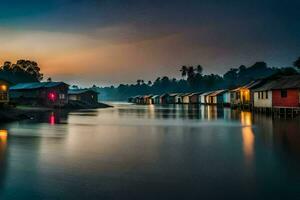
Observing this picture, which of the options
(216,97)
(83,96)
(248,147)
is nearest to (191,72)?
(216,97)

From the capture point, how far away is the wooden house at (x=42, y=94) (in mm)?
82625

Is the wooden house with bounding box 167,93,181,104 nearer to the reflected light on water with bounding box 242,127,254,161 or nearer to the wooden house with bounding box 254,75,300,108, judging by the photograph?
the wooden house with bounding box 254,75,300,108

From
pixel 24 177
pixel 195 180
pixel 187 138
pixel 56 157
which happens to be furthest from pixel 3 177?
pixel 187 138

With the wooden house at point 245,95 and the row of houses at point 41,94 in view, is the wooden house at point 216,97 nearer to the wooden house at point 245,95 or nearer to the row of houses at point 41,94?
the wooden house at point 245,95

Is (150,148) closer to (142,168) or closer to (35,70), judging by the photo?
(142,168)

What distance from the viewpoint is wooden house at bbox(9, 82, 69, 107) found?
82.6 m

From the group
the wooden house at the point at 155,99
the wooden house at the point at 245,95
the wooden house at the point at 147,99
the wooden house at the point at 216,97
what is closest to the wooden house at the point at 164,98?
the wooden house at the point at 155,99

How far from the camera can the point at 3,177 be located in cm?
1295

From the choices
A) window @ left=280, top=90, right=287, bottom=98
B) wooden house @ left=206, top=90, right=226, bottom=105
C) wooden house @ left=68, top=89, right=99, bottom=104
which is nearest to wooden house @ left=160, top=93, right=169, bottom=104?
wooden house @ left=206, top=90, right=226, bottom=105

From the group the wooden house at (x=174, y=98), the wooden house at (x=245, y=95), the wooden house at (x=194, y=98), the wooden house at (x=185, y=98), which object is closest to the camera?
the wooden house at (x=245, y=95)

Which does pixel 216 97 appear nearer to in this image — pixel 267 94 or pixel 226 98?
pixel 226 98

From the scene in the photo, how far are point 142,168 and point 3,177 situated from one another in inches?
220

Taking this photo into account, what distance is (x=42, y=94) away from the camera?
271 ft

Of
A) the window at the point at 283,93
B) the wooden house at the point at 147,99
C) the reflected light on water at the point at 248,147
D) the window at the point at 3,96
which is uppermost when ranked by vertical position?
the window at the point at 3,96
